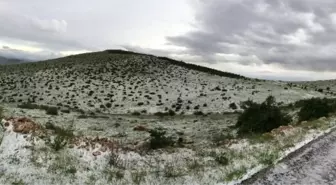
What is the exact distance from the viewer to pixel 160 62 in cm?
8644

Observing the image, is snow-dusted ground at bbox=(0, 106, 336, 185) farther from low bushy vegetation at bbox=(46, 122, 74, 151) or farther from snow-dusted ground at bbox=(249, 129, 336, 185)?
snow-dusted ground at bbox=(249, 129, 336, 185)

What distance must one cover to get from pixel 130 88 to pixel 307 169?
48.0m

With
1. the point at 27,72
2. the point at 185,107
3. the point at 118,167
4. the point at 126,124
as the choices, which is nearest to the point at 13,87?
the point at 27,72

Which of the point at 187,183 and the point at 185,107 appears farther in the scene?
the point at 185,107

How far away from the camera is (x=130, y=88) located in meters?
63.1

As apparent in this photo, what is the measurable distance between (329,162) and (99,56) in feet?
258

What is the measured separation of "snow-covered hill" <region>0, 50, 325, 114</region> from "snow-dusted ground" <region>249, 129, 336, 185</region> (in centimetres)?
2896

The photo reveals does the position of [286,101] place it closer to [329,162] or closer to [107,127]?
[107,127]

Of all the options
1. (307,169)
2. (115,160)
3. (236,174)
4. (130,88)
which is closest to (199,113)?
(130,88)

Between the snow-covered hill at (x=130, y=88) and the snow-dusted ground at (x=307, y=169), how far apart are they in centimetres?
2896

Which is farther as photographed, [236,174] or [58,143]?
[58,143]

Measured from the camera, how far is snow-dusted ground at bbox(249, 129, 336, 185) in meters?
14.9

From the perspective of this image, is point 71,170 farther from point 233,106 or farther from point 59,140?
point 233,106

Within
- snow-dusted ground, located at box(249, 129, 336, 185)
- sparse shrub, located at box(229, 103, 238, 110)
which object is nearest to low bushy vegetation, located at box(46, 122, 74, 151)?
snow-dusted ground, located at box(249, 129, 336, 185)
